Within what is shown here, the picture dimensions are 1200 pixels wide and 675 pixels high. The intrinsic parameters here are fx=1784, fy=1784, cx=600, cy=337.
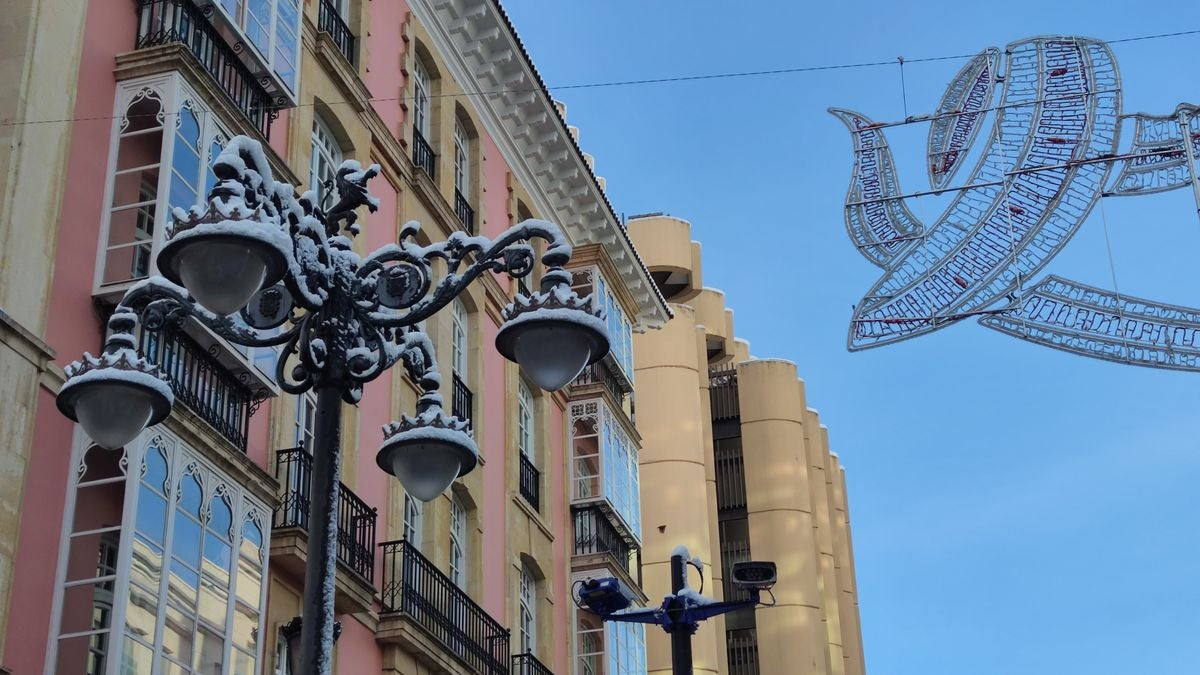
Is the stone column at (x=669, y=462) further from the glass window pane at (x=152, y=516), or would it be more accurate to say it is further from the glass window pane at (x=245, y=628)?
the glass window pane at (x=152, y=516)

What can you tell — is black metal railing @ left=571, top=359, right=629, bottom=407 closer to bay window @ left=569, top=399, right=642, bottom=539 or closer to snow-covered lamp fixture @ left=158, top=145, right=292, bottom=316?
bay window @ left=569, top=399, right=642, bottom=539

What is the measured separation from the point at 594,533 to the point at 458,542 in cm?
583

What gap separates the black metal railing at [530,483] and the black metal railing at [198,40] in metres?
11.4

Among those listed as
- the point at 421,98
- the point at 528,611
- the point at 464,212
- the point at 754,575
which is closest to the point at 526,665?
the point at 528,611

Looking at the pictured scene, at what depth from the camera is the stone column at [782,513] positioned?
52250 mm

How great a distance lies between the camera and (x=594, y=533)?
32.2m

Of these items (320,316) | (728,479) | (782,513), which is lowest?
(320,316)

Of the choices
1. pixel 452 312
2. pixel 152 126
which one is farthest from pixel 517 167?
pixel 152 126

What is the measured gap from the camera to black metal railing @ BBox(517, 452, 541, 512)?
1181 inches

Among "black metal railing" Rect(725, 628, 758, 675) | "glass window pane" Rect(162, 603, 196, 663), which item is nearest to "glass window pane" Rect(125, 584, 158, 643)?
Result: "glass window pane" Rect(162, 603, 196, 663)

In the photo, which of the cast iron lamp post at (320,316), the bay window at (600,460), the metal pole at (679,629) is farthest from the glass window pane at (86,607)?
the bay window at (600,460)

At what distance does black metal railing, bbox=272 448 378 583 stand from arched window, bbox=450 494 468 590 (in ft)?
12.5

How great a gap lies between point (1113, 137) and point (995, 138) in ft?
4.87

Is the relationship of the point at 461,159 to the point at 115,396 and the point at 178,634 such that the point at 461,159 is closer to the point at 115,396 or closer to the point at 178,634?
the point at 178,634
